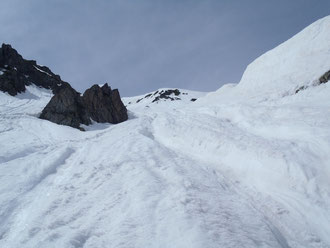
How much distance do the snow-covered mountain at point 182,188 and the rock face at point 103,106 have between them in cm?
1748

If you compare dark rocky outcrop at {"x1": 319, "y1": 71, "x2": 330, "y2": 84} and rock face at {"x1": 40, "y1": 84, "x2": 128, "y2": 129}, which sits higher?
rock face at {"x1": 40, "y1": 84, "x2": 128, "y2": 129}

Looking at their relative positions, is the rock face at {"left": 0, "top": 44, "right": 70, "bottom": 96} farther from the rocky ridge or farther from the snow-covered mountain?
the snow-covered mountain

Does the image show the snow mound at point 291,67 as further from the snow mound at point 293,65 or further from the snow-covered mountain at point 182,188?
the snow-covered mountain at point 182,188

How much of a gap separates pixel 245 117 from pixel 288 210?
10.3m

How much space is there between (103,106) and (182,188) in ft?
95.1


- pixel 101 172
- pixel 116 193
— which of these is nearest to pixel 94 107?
pixel 101 172

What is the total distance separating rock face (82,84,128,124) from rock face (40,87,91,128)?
273 centimetres

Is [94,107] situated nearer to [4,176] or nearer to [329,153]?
[4,176]

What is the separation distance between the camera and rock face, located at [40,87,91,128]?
85.0ft

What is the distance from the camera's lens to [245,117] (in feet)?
53.0

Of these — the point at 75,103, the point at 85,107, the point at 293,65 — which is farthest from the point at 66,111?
the point at 293,65

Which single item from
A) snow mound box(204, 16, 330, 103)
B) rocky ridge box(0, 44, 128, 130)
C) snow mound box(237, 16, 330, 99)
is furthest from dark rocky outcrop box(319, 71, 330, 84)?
rocky ridge box(0, 44, 128, 130)

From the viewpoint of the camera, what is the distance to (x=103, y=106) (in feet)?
112

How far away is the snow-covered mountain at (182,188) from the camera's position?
17.4 feet
